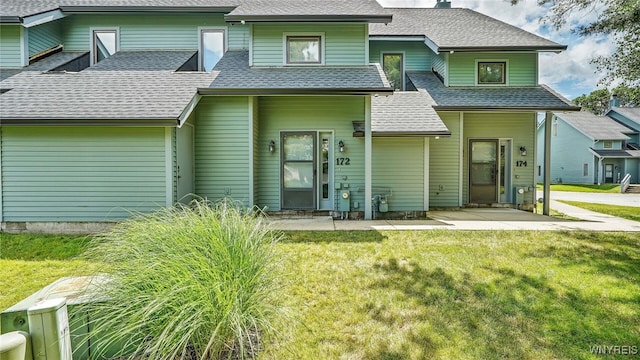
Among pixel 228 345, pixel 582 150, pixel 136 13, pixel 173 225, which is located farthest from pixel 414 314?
pixel 582 150

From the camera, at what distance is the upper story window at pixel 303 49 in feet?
29.0

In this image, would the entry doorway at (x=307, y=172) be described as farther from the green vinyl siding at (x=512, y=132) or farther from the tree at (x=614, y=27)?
the tree at (x=614, y=27)

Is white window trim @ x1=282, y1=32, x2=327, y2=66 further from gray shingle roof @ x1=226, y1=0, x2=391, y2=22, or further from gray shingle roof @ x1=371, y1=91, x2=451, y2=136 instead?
gray shingle roof @ x1=371, y1=91, x2=451, y2=136

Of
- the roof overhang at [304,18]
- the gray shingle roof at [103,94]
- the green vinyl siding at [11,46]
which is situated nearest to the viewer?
the gray shingle roof at [103,94]

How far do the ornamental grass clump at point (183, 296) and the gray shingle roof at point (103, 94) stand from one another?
14.7ft

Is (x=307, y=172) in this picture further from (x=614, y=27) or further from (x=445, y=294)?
(x=614, y=27)

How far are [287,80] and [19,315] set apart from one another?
A: 702cm

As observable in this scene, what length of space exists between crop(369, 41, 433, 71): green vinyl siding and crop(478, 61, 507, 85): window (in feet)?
6.21

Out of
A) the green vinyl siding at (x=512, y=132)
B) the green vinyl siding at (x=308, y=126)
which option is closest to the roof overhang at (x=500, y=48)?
the green vinyl siding at (x=512, y=132)

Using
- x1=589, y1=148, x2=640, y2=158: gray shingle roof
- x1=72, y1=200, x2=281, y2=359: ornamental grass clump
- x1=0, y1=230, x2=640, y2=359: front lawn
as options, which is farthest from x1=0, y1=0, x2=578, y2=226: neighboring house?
x1=589, y1=148, x2=640, y2=158: gray shingle roof

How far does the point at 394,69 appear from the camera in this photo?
→ 1177 centimetres

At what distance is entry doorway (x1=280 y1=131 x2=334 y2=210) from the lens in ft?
28.4

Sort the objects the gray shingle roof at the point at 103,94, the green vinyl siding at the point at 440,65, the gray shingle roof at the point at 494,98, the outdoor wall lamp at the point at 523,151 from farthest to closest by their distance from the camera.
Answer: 1. the green vinyl siding at the point at 440,65
2. the outdoor wall lamp at the point at 523,151
3. the gray shingle roof at the point at 494,98
4. the gray shingle roof at the point at 103,94

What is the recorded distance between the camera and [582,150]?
88.1 ft
